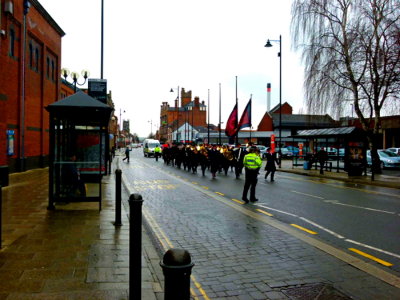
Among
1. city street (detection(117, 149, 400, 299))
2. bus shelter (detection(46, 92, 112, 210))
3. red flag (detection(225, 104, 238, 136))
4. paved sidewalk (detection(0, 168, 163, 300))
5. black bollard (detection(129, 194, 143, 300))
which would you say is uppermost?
red flag (detection(225, 104, 238, 136))

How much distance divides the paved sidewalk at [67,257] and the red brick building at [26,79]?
24.6 feet

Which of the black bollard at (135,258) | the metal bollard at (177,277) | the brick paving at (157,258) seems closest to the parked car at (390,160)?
the brick paving at (157,258)

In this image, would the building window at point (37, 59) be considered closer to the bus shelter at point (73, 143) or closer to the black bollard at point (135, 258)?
the bus shelter at point (73, 143)

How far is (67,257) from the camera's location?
5656 mm

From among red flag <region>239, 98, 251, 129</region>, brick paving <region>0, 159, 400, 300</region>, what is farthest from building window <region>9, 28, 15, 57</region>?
red flag <region>239, 98, 251, 129</region>

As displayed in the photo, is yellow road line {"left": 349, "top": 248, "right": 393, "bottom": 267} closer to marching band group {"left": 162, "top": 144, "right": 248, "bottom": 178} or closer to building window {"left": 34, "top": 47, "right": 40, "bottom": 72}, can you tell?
marching band group {"left": 162, "top": 144, "right": 248, "bottom": 178}

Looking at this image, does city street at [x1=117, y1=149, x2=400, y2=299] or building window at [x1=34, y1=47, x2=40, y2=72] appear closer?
city street at [x1=117, y1=149, x2=400, y2=299]

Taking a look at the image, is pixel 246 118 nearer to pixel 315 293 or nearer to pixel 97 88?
pixel 97 88

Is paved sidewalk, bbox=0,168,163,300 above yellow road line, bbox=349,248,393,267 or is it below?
above

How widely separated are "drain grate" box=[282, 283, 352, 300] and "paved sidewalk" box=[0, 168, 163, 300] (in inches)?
61.2

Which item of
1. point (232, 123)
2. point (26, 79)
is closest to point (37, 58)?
point (26, 79)

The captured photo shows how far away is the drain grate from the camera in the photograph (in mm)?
4464

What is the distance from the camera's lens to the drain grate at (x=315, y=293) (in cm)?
446

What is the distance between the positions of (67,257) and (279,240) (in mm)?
3677
